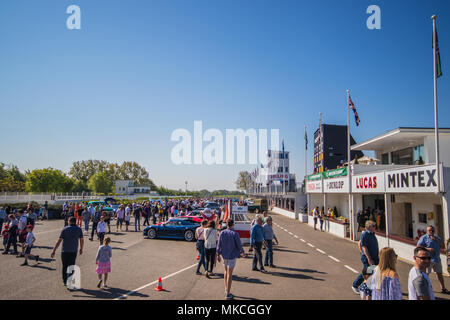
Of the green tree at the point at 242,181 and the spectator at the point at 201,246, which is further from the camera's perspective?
the green tree at the point at 242,181

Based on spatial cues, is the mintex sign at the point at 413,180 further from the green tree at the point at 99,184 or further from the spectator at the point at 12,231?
the green tree at the point at 99,184

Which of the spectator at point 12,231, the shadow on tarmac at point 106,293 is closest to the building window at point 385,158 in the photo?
the shadow on tarmac at point 106,293

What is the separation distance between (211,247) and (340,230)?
14144 mm

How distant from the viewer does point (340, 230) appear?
63.2 ft

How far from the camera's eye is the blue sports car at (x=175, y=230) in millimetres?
15784

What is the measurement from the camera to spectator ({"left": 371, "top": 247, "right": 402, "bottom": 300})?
3.66 m

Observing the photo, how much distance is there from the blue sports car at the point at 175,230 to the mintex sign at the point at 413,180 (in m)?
10.8

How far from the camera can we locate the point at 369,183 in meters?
16.0

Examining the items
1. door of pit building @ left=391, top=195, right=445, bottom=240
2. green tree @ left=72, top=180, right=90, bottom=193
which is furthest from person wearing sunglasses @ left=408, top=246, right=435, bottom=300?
green tree @ left=72, top=180, right=90, bottom=193

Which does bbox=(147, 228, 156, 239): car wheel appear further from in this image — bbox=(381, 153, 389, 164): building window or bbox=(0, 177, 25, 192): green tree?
bbox=(0, 177, 25, 192): green tree

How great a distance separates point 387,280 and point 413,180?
33.7ft

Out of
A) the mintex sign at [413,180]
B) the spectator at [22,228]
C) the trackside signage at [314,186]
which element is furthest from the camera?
the trackside signage at [314,186]

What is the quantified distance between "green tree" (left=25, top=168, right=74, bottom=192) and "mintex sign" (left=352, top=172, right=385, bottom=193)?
80.2m
